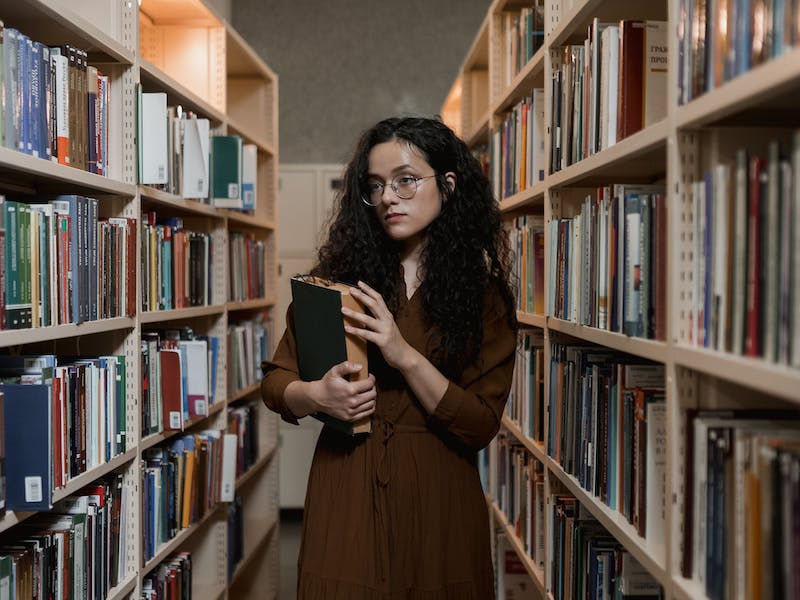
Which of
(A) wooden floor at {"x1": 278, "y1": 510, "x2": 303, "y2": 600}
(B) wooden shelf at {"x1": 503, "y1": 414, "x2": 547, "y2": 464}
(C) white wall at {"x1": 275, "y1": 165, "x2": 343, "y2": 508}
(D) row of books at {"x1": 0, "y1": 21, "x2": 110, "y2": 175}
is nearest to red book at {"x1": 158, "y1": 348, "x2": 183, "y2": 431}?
(D) row of books at {"x1": 0, "y1": 21, "x2": 110, "y2": 175}

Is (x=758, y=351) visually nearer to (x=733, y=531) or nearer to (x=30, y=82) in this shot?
(x=733, y=531)

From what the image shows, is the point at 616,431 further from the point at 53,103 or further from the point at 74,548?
the point at 53,103

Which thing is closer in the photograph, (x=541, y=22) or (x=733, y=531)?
(x=733, y=531)

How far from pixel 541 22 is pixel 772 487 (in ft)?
5.88

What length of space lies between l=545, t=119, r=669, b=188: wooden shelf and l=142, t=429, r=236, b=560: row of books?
4.67ft

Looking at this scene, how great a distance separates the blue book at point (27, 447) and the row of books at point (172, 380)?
2.17 ft

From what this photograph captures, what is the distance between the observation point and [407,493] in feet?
5.15

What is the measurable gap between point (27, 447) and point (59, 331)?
0.88 ft

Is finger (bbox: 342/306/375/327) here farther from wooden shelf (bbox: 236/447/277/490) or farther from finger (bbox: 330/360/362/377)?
wooden shelf (bbox: 236/447/277/490)

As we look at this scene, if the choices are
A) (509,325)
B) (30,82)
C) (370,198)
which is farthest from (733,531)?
(30,82)

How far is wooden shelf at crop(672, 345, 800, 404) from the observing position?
0.80 metres

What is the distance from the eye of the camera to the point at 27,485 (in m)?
1.35

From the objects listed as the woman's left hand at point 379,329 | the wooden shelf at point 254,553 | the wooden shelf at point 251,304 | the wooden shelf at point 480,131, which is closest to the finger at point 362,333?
the woman's left hand at point 379,329

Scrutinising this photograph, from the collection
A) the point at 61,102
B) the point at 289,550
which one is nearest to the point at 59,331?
the point at 61,102
